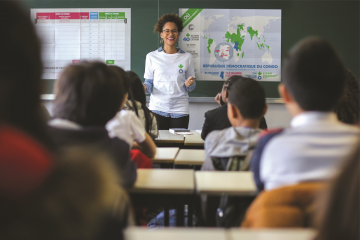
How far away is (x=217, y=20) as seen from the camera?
4352 millimetres

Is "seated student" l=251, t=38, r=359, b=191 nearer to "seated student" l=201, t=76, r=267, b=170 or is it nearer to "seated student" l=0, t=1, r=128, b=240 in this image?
"seated student" l=201, t=76, r=267, b=170

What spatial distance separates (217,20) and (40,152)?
4351 mm

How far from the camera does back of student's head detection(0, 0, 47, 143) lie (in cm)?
28

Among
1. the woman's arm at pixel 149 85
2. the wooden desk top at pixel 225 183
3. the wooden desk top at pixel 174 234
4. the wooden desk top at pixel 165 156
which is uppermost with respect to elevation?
the woman's arm at pixel 149 85

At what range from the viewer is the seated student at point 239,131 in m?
1.58

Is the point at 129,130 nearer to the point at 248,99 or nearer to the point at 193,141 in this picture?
the point at 248,99

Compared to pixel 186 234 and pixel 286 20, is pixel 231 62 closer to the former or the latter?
pixel 286 20

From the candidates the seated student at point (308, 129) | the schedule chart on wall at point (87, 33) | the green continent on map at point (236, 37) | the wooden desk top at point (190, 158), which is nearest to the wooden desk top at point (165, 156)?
the wooden desk top at point (190, 158)

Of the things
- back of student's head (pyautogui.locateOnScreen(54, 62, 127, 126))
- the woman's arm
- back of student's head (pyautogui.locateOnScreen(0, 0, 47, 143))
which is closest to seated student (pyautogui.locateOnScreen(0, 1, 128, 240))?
back of student's head (pyautogui.locateOnScreen(0, 0, 47, 143))

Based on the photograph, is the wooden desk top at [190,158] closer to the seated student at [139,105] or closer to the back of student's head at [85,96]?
the seated student at [139,105]

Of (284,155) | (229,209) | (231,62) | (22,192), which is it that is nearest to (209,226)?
(229,209)

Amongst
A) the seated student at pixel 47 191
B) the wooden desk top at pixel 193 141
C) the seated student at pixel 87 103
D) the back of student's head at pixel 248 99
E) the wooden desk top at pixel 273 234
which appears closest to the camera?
the seated student at pixel 47 191

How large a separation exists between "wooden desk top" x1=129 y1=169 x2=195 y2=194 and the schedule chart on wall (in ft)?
10.4

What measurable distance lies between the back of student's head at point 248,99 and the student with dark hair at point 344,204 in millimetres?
1352
